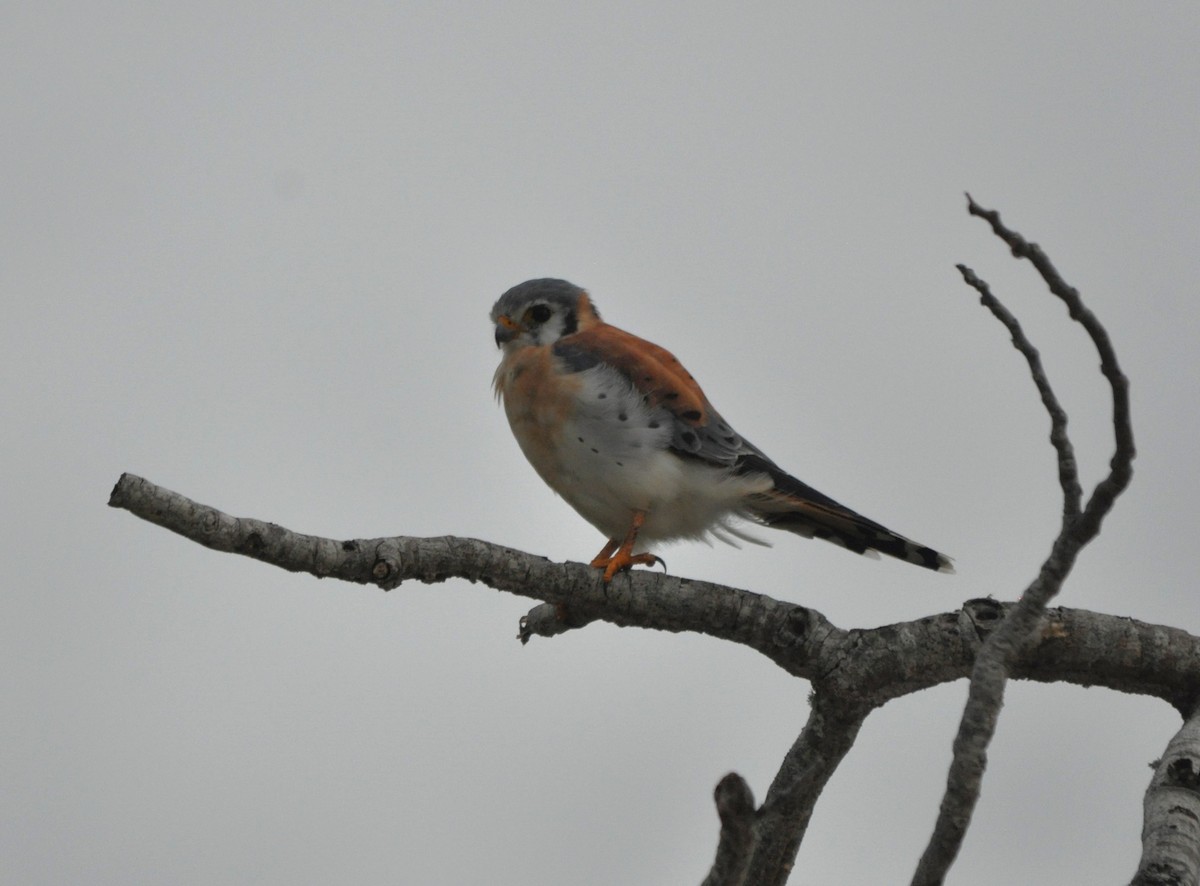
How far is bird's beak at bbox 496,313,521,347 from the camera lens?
21.4 feet

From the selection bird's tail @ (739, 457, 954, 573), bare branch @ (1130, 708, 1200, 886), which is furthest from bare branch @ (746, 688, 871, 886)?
bird's tail @ (739, 457, 954, 573)

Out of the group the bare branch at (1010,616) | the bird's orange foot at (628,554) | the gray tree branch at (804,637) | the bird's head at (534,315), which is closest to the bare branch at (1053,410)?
the bare branch at (1010,616)

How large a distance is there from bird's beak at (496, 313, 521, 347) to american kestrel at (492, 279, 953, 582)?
8.1 inches

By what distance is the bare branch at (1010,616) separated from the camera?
2861 millimetres

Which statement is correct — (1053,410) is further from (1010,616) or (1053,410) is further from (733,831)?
(733,831)

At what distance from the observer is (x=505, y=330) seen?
6.54 meters

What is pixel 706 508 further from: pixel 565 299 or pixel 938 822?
pixel 938 822

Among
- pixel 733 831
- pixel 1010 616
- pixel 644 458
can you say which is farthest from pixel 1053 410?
pixel 644 458

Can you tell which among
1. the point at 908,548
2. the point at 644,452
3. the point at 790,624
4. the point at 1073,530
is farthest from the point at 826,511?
the point at 1073,530

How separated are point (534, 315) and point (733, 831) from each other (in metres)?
3.82

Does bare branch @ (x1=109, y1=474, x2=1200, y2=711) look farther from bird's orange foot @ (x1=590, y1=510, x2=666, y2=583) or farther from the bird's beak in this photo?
the bird's beak

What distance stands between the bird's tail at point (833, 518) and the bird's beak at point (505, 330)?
135cm

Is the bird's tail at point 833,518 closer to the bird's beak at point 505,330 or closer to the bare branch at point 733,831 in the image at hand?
the bird's beak at point 505,330

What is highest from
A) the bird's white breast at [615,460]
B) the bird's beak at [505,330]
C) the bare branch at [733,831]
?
the bird's beak at [505,330]
